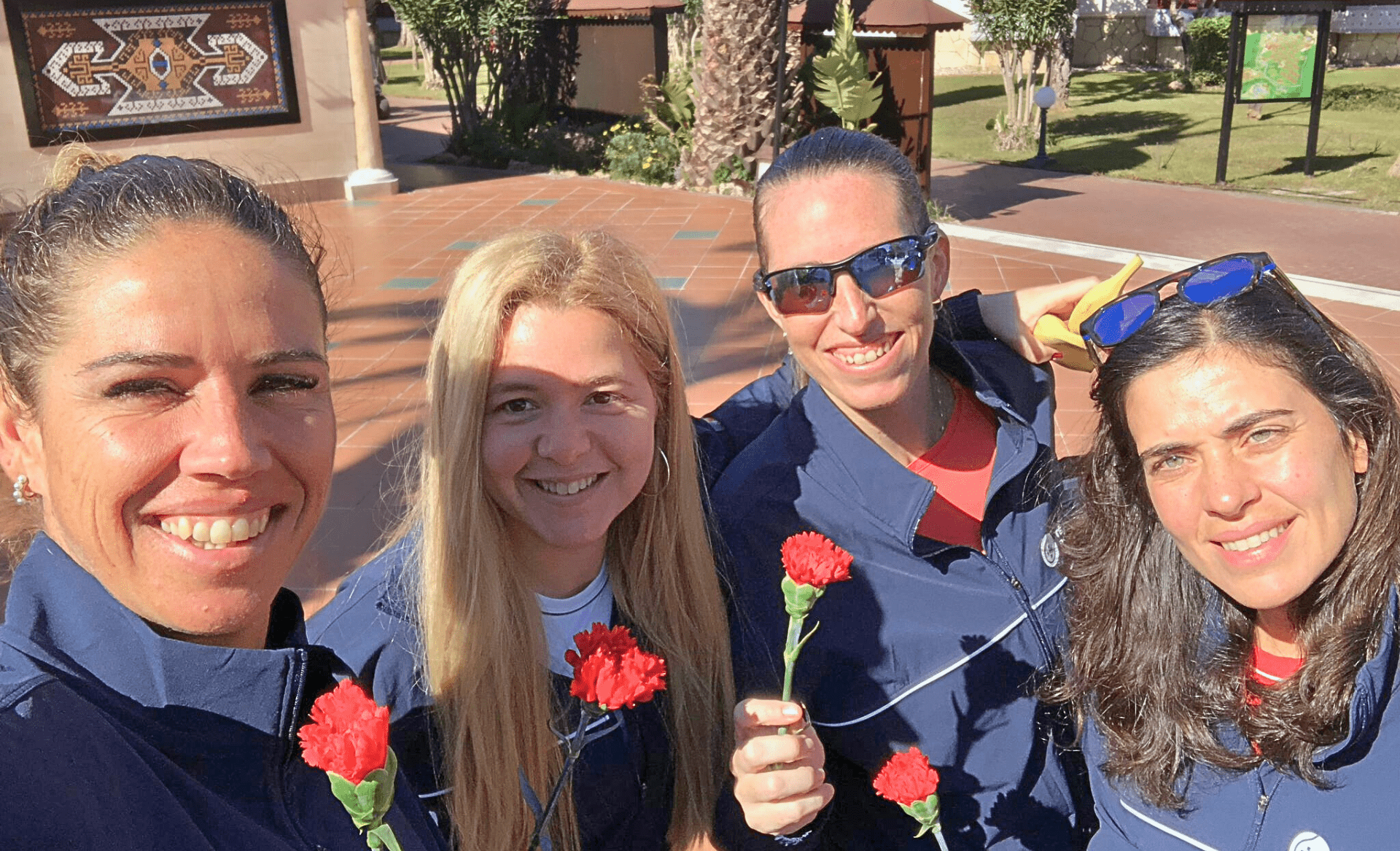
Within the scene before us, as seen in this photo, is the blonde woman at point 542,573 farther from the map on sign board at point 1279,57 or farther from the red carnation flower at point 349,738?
the map on sign board at point 1279,57

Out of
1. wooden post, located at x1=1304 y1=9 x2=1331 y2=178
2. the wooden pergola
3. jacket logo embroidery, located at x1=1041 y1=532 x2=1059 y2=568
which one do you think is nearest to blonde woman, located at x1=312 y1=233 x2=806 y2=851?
jacket logo embroidery, located at x1=1041 y1=532 x2=1059 y2=568

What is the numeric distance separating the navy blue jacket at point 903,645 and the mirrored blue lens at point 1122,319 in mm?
425

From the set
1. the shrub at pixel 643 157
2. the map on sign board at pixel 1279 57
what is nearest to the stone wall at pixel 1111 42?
the map on sign board at pixel 1279 57

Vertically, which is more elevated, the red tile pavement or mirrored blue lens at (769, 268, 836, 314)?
mirrored blue lens at (769, 268, 836, 314)

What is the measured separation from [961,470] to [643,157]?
12.0 metres

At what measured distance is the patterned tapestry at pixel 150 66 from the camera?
11.8m

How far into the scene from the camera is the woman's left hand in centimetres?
264

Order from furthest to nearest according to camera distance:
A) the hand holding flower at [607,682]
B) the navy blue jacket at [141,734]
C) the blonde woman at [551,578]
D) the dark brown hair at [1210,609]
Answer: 1. the blonde woman at [551,578]
2. the dark brown hair at [1210,609]
3. the hand holding flower at [607,682]
4. the navy blue jacket at [141,734]

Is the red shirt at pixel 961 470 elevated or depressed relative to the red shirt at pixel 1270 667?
elevated

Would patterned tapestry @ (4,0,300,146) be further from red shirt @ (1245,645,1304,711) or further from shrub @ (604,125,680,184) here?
red shirt @ (1245,645,1304,711)

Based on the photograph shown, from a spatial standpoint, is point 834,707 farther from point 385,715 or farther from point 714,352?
point 714,352

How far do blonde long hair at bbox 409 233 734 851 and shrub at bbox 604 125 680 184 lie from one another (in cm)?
1175

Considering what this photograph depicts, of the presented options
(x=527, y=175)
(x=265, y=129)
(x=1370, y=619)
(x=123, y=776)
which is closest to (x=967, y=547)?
(x=1370, y=619)

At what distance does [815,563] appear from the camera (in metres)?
1.41
